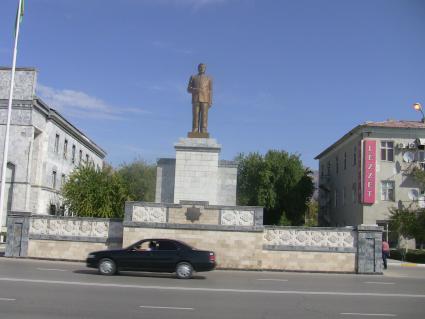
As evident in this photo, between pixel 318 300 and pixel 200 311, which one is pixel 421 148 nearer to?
pixel 318 300

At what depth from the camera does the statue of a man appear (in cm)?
2359

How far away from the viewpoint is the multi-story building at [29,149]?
37562mm

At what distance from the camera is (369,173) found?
42156 millimetres

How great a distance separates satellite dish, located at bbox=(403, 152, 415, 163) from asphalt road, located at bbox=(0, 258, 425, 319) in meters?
27.2

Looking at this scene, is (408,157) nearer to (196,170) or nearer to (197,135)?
(197,135)

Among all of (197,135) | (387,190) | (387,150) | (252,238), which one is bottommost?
(252,238)

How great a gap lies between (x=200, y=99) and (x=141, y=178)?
23.4 metres

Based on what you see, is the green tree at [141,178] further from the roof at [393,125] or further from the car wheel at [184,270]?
the car wheel at [184,270]

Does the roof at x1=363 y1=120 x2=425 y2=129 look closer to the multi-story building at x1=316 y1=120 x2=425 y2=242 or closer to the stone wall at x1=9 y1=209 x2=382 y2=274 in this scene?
the multi-story building at x1=316 y1=120 x2=425 y2=242

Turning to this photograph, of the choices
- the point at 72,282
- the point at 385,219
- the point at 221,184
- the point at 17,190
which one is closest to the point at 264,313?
the point at 72,282

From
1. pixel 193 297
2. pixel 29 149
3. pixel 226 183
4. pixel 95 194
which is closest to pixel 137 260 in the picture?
pixel 193 297

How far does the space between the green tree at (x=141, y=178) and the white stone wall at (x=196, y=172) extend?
1973 cm

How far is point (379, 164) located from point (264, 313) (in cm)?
3540

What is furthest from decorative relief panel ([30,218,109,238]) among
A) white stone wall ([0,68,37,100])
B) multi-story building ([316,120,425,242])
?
multi-story building ([316,120,425,242])
